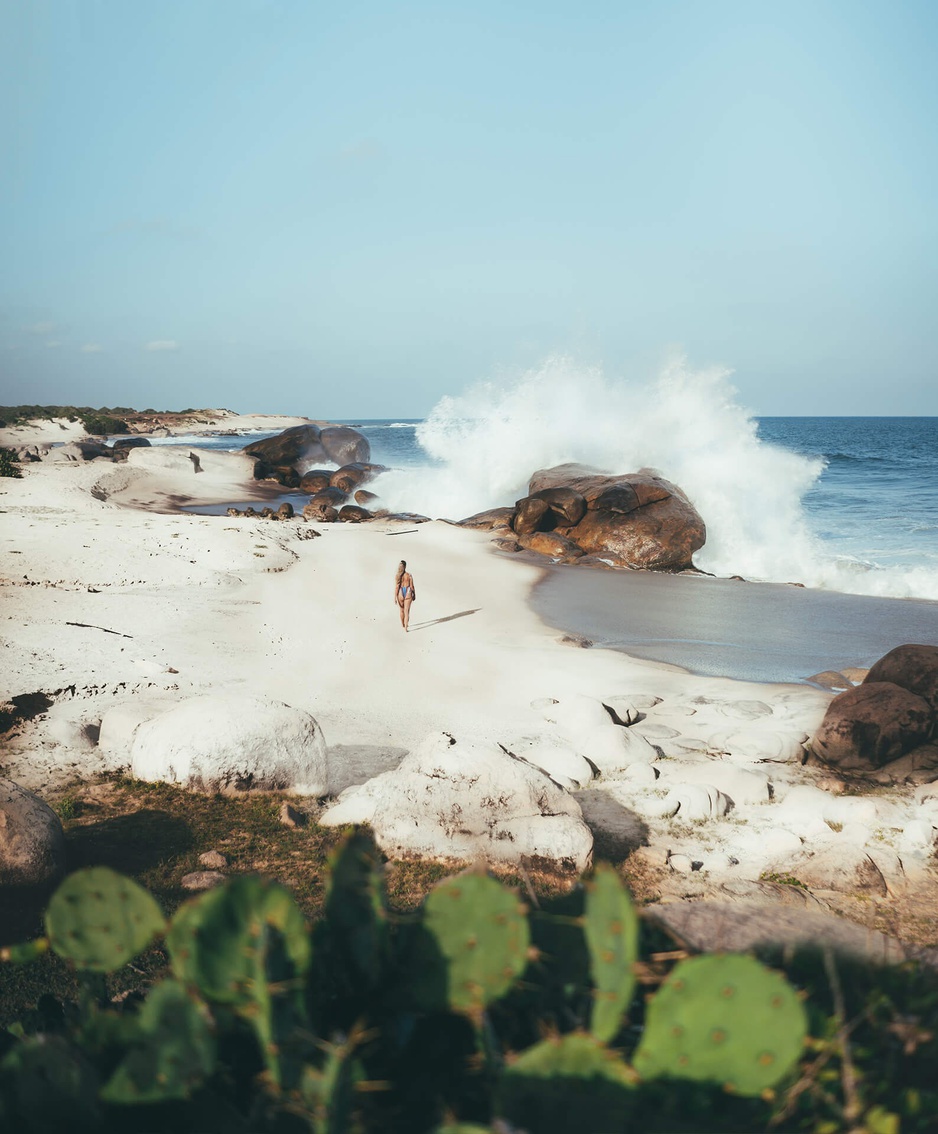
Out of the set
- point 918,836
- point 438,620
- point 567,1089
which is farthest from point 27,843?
point 438,620

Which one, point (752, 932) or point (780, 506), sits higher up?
point (780, 506)

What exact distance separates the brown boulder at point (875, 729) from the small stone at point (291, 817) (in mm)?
6720

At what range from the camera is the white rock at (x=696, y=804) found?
29.2 ft

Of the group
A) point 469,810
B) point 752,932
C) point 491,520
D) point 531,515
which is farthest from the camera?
point 491,520

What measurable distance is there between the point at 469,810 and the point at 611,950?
671 centimetres

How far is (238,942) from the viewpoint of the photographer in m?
1.66

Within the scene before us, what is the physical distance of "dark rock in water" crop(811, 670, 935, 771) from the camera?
10062mm

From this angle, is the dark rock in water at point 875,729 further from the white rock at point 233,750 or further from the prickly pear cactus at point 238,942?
the prickly pear cactus at point 238,942

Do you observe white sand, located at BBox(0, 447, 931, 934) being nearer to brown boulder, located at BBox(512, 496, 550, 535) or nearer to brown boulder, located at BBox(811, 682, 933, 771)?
brown boulder, located at BBox(811, 682, 933, 771)

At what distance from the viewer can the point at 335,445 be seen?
53375mm

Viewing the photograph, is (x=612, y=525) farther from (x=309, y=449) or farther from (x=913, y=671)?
(x=309, y=449)

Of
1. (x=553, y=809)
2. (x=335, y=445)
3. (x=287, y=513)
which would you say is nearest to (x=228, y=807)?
(x=553, y=809)

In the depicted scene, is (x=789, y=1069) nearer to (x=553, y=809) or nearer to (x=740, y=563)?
(x=553, y=809)

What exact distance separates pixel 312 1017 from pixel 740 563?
90.9 ft
